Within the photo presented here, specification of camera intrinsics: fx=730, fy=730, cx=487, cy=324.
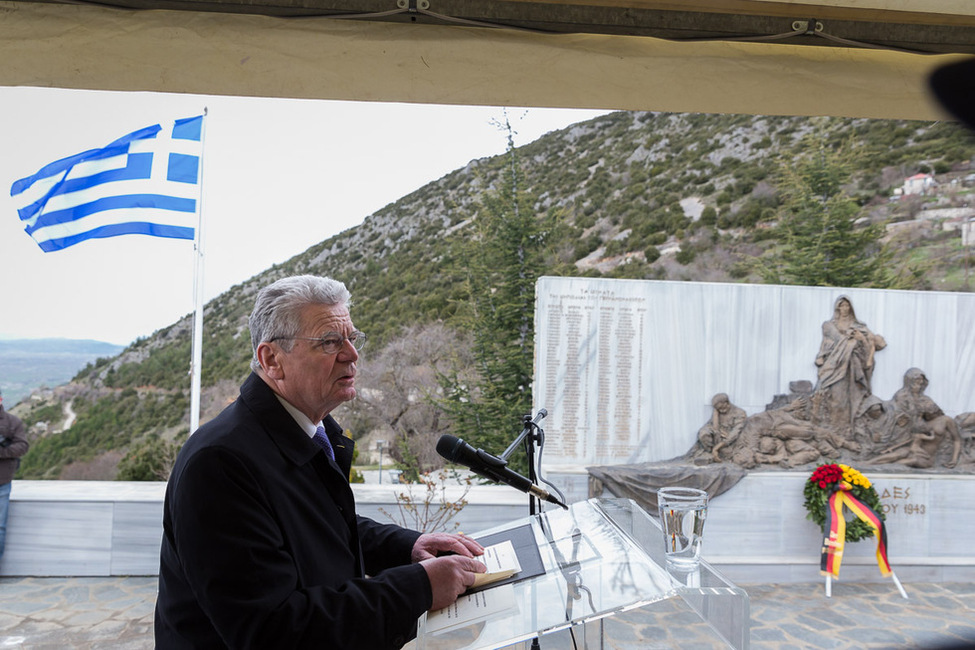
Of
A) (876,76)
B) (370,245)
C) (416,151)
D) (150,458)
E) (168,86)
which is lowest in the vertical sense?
(150,458)

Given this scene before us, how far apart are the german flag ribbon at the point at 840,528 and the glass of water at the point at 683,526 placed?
5.02 m

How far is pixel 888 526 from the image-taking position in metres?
6.36

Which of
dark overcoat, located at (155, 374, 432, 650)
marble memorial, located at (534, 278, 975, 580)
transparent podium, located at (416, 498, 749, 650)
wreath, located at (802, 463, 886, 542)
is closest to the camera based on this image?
transparent podium, located at (416, 498, 749, 650)

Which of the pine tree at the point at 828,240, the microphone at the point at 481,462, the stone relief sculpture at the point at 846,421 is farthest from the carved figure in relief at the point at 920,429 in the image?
the pine tree at the point at 828,240

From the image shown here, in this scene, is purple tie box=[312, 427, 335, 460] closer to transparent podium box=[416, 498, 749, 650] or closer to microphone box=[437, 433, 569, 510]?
microphone box=[437, 433, 569, 510]

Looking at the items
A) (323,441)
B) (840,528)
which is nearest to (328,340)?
(323,441)

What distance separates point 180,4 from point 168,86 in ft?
0.78

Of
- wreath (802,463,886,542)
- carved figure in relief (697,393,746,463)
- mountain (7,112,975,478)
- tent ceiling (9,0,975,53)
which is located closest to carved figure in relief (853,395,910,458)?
wreath (802,463,886,542)

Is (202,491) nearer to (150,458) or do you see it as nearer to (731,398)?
(731,398)

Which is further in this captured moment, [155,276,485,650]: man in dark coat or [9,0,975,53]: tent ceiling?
[9,0,975,53]: tent ceiling

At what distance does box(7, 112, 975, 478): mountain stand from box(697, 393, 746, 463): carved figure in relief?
1159 cm

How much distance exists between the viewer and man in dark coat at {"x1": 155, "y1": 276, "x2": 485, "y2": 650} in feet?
4.53

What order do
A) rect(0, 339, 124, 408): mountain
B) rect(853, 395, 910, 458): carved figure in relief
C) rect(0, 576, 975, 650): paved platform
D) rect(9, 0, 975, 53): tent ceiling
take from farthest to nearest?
rect(0, 339, 124, 408): mountain
rect(853, 395, 910, 458): carved figure in relief
rect(0, 576, 975, 650): paved platform
rect(9, 0, 975, 53): tent ceiling

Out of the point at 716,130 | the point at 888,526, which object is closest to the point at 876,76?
the point at 888,526
